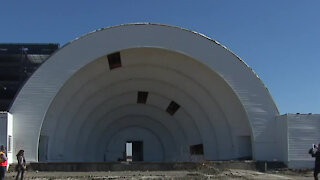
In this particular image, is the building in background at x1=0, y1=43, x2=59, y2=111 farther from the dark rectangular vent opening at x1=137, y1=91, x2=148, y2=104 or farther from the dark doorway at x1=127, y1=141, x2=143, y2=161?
the dark rectangular vent opening at x1=137, y1=91, x2=148, y2=104

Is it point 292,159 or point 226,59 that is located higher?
point 226,59

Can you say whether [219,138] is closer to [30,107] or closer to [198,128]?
[198,128]

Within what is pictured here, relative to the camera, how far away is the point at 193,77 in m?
26.2

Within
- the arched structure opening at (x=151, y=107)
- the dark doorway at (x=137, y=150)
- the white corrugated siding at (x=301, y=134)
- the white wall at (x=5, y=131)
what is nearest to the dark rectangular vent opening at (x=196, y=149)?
the arched structure opening at (x=151, y=107)

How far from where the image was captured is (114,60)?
2502 cm

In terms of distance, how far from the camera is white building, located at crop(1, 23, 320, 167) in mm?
23266

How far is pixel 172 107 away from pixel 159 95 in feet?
4.50

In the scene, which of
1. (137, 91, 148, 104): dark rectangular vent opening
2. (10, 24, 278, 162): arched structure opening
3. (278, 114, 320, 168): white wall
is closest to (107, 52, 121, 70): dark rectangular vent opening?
(10, 24, 278, 162): arched structure opening

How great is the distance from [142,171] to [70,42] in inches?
307

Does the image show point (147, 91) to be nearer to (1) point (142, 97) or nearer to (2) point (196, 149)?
(1) point (142, 97)

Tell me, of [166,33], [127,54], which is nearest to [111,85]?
[127,54]

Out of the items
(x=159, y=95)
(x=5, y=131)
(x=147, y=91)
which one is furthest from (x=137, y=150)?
(x=5, y=131)

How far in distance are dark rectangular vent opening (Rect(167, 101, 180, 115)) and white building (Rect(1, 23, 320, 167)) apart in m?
0.09

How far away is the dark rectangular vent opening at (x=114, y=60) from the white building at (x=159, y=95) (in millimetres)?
59
